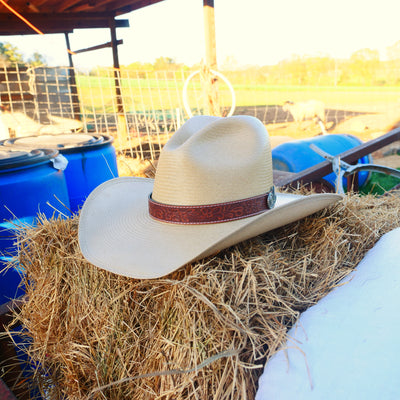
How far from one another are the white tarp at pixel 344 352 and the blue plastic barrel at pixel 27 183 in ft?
4.76

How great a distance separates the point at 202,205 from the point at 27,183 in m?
1.34

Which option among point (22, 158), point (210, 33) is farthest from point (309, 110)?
point (22, 158)

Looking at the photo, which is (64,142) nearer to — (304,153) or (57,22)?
(304,153)

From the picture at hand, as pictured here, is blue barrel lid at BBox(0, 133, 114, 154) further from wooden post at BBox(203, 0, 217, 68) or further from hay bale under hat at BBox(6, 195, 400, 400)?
wooden post at BBox(203, 0, 217, 68)

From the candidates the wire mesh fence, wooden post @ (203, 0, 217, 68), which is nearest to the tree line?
the wire mesh fence

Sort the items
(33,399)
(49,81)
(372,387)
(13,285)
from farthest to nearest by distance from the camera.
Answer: (49,81) < (13,285) < (33,399) < (372,387)

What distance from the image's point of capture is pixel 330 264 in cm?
114

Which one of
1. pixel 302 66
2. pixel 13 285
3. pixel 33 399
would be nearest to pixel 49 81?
pixel 13 285

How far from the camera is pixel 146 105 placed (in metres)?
7.74

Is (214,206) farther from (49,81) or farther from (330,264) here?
(49,81)

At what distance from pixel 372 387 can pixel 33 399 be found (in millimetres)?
1014

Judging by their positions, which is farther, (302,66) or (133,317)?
(302,66)

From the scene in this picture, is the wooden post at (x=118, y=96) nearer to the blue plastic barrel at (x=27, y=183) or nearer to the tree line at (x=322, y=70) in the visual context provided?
the blue plastic barrel at (x=27, y=183)

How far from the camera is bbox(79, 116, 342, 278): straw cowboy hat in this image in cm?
102
